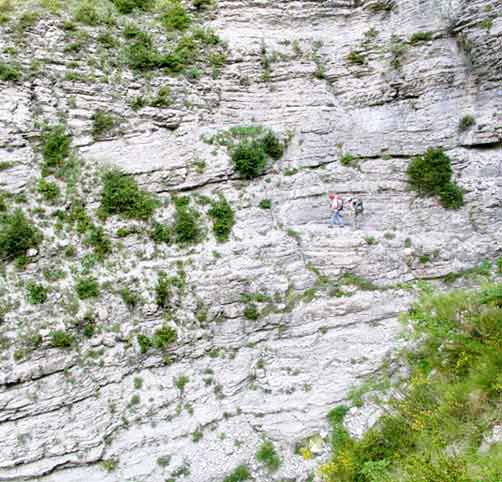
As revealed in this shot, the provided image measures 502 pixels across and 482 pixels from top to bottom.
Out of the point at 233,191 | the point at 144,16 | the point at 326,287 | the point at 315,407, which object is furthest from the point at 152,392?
the point at 144,16

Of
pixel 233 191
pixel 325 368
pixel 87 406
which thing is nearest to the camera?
pixel 87 406

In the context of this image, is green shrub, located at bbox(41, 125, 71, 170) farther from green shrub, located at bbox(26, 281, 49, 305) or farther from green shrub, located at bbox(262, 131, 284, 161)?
green shrub, located at bbox(262, 131, 284, 161)

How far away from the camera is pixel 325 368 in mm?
12156

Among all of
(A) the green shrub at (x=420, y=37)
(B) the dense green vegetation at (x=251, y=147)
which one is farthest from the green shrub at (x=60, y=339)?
(A) the green shrub at (x=420, y=37)

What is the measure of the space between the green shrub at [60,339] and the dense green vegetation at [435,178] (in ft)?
44.0

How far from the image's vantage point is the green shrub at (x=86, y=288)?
12266mm

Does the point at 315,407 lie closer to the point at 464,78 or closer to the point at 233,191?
the point at 233,191

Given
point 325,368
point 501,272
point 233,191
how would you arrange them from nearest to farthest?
point 325,368
point 501,272
point 233,191

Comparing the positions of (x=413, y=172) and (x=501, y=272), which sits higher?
(x=413, y=172)

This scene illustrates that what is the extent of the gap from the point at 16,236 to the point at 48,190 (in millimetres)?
2041

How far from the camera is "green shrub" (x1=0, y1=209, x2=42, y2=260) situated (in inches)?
480

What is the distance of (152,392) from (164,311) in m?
2.48

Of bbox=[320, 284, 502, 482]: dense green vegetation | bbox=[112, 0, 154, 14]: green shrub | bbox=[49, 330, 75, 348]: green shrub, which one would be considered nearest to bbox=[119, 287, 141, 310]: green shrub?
bbox=[49, 330, 75, 348]: green shrub

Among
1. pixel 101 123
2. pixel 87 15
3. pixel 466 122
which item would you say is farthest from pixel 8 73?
pixel 466 122
